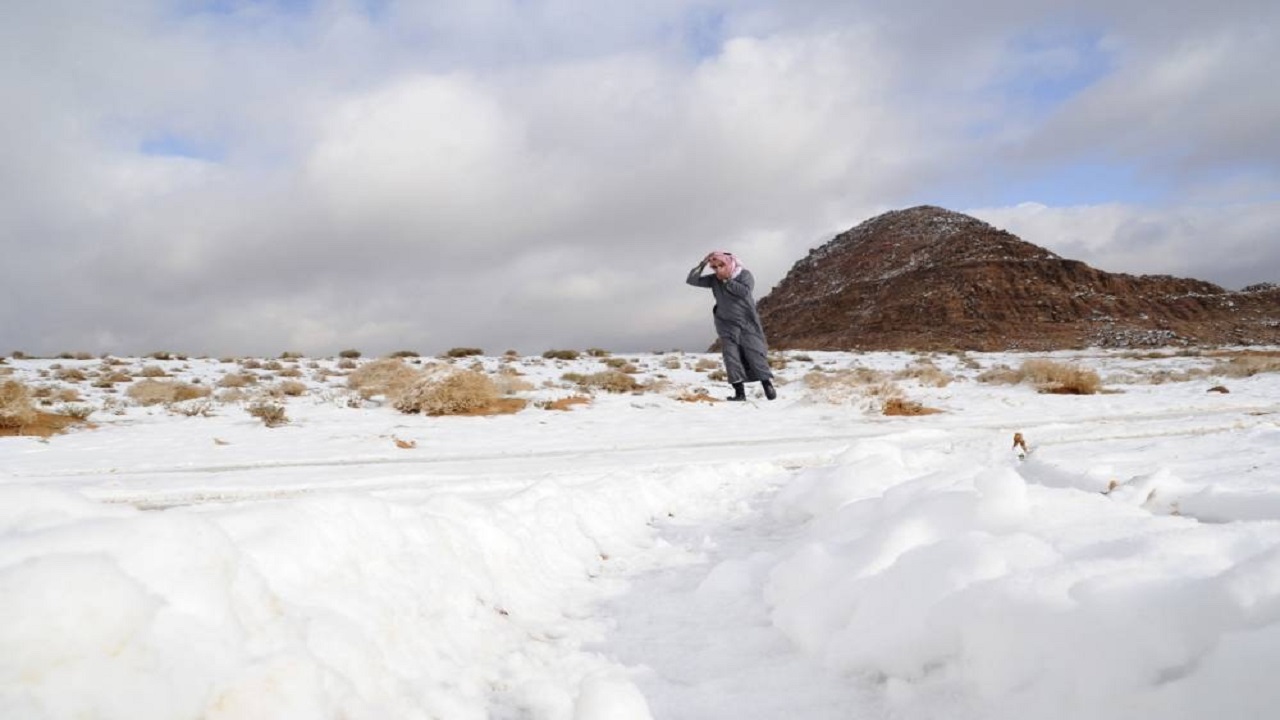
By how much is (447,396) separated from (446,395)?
2 centimetres

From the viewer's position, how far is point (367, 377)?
12.8m

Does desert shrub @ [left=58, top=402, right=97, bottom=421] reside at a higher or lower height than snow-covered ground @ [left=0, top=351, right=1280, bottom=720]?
higher

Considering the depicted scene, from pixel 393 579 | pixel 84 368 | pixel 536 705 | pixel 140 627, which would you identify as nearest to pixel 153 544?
pixel 140 627

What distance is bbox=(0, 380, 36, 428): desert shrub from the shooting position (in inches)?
311

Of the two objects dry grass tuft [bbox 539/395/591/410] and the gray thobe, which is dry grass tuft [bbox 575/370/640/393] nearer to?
dry grass tuft [bbox 539/395/591/410]

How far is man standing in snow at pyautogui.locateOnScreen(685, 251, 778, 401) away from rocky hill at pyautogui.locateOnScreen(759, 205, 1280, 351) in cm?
3135

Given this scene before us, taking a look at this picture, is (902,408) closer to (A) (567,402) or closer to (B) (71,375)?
(A) (567,402)

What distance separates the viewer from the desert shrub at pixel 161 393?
1071 cm

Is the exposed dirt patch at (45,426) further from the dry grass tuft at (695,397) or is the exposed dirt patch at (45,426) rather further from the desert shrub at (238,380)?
the dry grass tuft at (695,397)

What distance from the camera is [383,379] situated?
12.0 meters

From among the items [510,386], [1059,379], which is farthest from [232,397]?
[1059,379]

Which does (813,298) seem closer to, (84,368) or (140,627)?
(84,368)

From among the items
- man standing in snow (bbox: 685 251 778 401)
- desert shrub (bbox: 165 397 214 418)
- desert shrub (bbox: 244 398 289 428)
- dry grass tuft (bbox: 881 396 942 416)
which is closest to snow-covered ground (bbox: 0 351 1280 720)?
desert shrub (bbox: 244 398 289 428)

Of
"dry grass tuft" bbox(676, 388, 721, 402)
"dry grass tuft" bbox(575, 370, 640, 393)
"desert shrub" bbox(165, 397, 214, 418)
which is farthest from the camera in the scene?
"dry grass tuft" bbox(575, 370, 640, 393)
